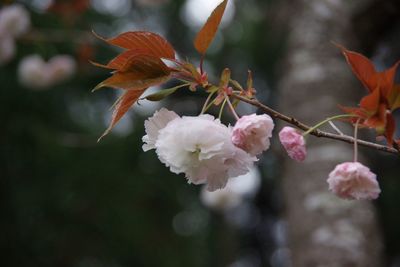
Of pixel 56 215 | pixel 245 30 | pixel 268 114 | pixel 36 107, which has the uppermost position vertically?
pixel 268 114

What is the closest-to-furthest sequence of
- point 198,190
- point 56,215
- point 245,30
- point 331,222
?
1. point 331,222
2. point 56,215
3. point 198,190
4. point 245,30

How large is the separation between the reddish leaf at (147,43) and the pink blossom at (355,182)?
8.2 inches

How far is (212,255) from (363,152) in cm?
181

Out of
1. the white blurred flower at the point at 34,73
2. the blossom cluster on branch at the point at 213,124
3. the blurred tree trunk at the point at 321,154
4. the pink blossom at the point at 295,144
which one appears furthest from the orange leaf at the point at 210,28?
the white blurred flower at the point at 34,73

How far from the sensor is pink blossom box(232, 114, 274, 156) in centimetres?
54

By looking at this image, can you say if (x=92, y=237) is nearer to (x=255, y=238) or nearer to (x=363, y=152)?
(x=255, y=238)

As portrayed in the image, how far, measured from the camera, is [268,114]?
58 centimetres

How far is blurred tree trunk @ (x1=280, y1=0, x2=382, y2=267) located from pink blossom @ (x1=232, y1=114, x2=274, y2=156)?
756 millimetres

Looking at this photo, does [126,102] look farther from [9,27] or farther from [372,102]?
[9,27]

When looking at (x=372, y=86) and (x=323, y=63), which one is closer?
(x=372, y=86)

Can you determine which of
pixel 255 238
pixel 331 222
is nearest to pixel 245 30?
pixel 255 238

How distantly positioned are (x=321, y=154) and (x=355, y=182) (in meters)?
0.95

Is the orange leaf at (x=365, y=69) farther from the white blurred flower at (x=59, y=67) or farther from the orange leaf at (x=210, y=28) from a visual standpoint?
the white blurred flower at (x=59, y=67)

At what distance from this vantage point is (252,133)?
21.4 inches
